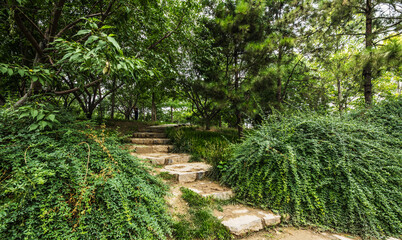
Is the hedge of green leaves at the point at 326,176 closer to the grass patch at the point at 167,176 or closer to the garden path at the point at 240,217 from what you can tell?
the garden path at the point at 240,217

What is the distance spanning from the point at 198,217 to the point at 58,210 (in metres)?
1.31

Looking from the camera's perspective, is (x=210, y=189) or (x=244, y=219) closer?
(x=244, y=219)

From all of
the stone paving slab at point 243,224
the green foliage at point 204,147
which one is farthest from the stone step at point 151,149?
the stone paving slab at point 243,224

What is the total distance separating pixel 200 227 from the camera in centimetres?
168

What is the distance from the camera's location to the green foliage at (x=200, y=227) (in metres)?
1.59

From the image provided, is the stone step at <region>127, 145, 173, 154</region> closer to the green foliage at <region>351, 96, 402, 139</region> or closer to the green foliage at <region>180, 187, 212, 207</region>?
the green foliage at <region>180, 187, 212, 207</region>

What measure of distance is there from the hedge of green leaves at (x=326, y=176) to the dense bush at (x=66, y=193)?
1.46 meters

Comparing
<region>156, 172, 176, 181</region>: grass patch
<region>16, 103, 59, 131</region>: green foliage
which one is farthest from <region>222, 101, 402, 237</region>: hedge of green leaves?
<region>16, 103, 59, 131</region>: green foliage

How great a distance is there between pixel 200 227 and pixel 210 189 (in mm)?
857

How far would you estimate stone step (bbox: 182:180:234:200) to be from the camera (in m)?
2.32

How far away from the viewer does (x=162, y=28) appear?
13.8 feet

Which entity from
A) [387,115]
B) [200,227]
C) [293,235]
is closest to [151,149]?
[200,227]

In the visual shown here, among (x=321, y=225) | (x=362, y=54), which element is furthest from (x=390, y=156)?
(x=362, y=54)

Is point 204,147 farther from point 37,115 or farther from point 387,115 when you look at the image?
point 387,115
